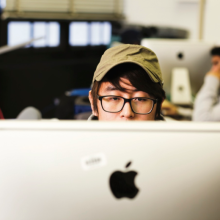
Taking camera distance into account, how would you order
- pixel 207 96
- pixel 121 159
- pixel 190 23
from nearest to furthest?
pixel 121 159
pixel 207 96
pixel 190 23

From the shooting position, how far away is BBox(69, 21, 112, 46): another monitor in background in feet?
15.3

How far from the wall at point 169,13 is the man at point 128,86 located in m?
3.13

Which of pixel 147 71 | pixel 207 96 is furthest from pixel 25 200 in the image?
pixel 207 96

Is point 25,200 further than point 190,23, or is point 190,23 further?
point 190,23

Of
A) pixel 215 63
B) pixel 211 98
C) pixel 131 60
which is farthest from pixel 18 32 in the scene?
pixel 131 60

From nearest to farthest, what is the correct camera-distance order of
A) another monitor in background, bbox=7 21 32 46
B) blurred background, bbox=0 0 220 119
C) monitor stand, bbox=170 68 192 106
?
monitor stand, bbox=170 68 192 106, blurred background, bbox=0 0 220 119, another monitor in background, bbox=7 21 32 46

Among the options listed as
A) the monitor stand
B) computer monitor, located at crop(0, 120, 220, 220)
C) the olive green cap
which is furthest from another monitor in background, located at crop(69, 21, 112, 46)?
computer monitor, located at crop(0, 120, 220, 220)

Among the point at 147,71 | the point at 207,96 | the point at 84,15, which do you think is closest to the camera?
the point at 147,71

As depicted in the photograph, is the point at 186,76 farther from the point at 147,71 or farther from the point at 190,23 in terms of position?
the point at 190,23

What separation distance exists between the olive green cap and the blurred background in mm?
2543

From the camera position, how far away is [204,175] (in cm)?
45

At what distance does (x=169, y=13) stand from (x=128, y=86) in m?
3.51

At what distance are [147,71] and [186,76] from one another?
110cm

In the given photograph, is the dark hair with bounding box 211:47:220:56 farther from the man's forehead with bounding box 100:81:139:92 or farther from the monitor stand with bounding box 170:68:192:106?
the man's forehead with bounding box 100:81:139:92
